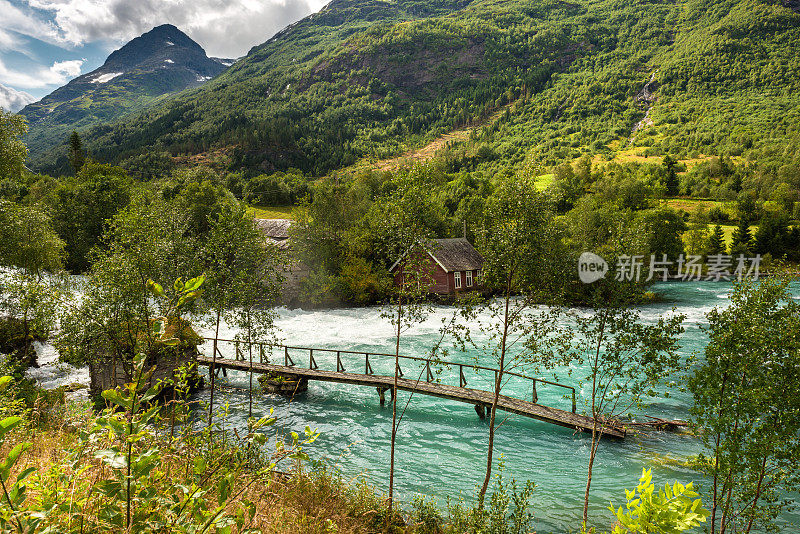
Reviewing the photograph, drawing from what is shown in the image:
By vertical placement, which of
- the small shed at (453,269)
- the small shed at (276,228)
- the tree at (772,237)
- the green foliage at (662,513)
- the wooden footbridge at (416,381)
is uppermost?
the tree at (772,237)

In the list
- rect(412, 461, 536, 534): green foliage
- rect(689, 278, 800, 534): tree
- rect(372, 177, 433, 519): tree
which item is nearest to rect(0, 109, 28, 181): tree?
rect(372, 177, 433, 519): tree

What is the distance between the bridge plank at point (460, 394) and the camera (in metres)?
18.3

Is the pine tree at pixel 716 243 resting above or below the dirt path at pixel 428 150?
below

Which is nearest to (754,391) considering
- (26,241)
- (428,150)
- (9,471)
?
(9,471)

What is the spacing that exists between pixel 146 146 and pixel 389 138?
317 feet

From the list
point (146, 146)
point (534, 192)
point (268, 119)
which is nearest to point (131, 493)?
point (534, 192)

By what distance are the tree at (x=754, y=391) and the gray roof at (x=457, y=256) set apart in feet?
114

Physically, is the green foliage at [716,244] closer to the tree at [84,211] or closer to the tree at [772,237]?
the tree at [772,237]

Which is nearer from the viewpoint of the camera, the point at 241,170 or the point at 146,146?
the point at 241,170

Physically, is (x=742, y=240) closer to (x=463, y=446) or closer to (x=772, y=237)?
(x=772, y=237)

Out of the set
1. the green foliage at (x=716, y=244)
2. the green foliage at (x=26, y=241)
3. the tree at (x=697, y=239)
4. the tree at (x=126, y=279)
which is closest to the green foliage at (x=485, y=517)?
the tree at (x=126, y=279)

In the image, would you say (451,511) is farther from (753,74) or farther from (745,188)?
(753,74)

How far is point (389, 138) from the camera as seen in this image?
19025cm

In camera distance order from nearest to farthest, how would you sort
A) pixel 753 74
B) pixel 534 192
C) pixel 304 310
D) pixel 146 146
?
1. pixel 534 192
2. pixel 304 310
3. pixel 146 146
4. pixel 753 74
